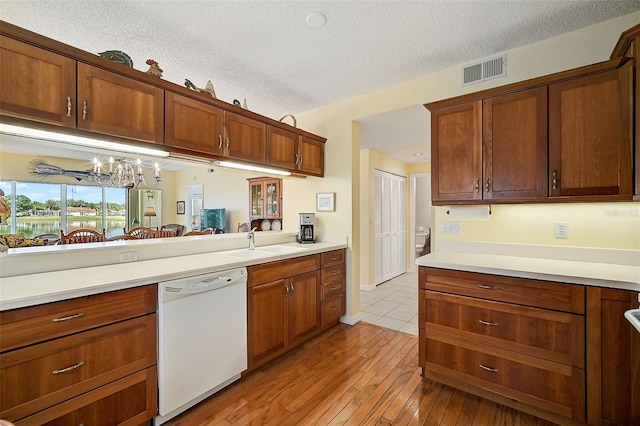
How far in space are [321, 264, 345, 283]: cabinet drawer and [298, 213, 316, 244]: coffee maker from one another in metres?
0.46

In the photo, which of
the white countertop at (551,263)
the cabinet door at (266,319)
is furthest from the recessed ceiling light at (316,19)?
the cabinet door at (266,319)

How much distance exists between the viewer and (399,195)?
18.5ft

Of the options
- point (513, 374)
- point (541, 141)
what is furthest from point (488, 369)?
point (541, 141)

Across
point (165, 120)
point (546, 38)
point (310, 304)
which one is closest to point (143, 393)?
point (310, 304)

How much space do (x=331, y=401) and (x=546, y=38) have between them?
3.15m

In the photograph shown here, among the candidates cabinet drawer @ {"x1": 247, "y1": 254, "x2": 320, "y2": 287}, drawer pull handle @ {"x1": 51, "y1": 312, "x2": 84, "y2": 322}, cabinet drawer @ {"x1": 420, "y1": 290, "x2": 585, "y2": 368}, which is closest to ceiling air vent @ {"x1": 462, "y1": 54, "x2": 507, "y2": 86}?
cabinet drawer @ {"x1": 420, "y1": 290, "x2": 585, "y2": 368}

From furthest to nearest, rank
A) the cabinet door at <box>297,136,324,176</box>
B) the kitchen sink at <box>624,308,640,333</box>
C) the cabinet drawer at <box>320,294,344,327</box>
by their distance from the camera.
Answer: the cabinet door at <box>297,136,324,176</box>
the cabinet drawer at <box>320,294,344,327</box>
the kitchen sink at <box>624,308,640,333</box>

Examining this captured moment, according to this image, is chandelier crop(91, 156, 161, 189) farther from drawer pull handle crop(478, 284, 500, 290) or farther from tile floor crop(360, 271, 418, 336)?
drawer pull handle crop(478, 284, 500, 290)

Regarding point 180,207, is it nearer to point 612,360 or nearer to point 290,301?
point 290,301

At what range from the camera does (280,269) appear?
2.35 meters

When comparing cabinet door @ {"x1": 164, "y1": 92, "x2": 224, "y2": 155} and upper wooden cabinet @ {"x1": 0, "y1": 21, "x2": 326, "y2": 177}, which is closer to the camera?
upper wooden cabinet @ {"x1": 0, "y1": 21, "x2": 326, "y2": 177}

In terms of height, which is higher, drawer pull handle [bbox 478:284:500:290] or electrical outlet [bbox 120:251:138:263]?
electrical outlet [bbox 120:251:138:263]

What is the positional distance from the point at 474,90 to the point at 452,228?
49.3 inches

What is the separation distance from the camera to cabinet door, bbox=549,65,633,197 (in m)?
1.65
